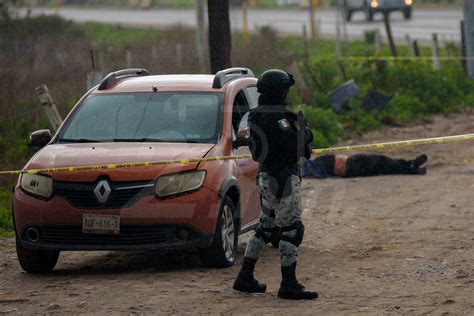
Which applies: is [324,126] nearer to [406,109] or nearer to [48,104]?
[406,109]

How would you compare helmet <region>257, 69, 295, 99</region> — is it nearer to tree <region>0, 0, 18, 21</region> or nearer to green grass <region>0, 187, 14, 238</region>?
green grass <region>0, 187, 14, 238</region>

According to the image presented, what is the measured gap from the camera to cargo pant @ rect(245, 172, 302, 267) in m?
9.44

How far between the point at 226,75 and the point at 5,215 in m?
3.66

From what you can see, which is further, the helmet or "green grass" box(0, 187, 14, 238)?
"green grass" box(0, 187, 14, 238)

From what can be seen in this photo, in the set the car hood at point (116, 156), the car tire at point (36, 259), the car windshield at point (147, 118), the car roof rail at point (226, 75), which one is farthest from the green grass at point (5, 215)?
the car roof rail at point (226, 75)

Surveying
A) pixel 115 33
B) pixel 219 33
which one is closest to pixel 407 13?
pixel 115 33

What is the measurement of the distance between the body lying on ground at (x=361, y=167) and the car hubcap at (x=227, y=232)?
6723 millimetres

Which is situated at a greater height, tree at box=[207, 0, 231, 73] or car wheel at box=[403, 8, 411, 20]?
tree at box=[207, 0, 231, 73]

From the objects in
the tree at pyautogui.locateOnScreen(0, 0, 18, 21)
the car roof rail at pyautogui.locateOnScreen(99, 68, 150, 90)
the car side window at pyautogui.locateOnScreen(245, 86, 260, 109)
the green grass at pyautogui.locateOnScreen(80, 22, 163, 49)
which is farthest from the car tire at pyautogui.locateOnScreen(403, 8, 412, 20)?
the car side window at pyautogui.locateOnScreen(245, 86, 260, 109)

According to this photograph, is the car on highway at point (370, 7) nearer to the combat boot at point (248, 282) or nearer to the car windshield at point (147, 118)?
the car windshield at point (147, 118)

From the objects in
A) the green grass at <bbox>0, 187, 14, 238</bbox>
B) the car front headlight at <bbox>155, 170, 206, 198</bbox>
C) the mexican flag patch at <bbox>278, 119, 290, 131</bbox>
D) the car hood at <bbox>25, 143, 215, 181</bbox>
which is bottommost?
the green grass at <bbox>0, 187, 14, 238</bbox>

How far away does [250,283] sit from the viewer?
9.51 meters

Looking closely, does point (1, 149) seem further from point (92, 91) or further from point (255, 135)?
point (255, 135)

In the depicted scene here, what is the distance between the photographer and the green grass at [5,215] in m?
13.8
